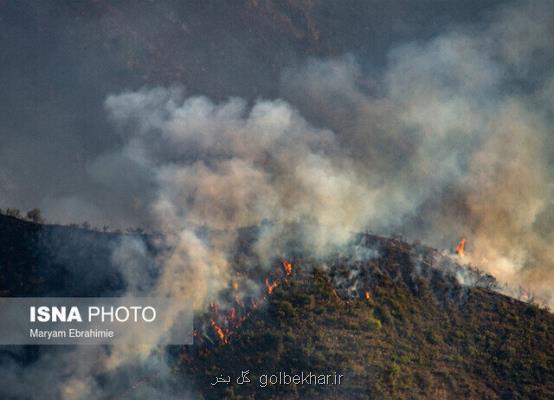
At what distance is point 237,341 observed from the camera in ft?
312

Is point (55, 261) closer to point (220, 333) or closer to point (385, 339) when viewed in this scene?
point (220, 333)

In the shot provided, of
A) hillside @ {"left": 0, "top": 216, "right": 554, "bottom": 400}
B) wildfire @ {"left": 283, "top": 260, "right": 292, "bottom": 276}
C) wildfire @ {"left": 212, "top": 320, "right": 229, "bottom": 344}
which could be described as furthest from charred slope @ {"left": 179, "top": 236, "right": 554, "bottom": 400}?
wildfire @ {"left": 283, "top": 260, "right": 292, "bottom": 276}

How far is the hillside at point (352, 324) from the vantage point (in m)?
90.4

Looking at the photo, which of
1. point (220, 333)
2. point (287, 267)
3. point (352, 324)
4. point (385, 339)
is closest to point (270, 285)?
point (287, 267)

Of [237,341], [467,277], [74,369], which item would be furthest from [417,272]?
[74,369]

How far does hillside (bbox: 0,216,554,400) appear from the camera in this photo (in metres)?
90.4

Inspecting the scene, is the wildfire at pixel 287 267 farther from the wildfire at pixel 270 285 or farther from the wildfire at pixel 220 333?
the wildfire at pixel 220 333

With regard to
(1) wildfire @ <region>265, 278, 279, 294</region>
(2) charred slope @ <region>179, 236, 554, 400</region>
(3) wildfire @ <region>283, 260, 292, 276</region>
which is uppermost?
(3) wildfire @ <region>283, 260, 292, 276</region>

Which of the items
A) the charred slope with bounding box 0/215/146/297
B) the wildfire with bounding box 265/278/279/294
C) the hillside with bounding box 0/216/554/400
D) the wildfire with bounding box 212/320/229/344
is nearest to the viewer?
the hillside with bounding box 0/216/554/400

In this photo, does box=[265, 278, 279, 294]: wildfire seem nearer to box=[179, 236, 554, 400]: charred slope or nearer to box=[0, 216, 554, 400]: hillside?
box=[0, 216, 554, 400]: hillside

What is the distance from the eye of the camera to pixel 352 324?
3949 inches

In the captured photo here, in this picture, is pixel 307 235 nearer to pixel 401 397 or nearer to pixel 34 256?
pixel 401 397

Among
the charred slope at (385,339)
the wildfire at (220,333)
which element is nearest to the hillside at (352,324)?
the charred slope at (385,339)

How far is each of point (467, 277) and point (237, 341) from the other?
5409 cm
